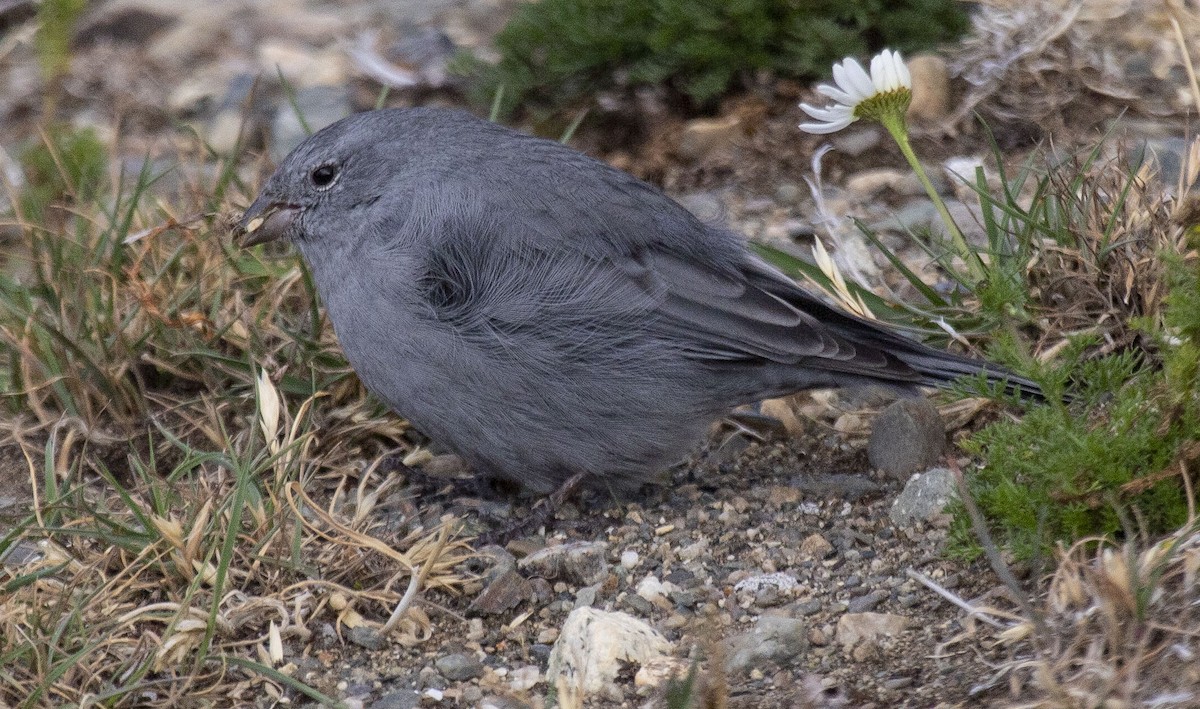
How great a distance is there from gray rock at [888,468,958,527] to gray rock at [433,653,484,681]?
126cm

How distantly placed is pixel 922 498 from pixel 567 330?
1135 mm

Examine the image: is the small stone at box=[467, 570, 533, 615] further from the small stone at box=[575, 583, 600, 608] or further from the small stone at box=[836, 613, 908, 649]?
the small stone at box=[836, 613, 908, 649]

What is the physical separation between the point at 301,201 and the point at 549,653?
6.15 ft

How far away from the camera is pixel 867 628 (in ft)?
11.0

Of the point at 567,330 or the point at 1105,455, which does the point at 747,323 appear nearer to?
the point at 567,330

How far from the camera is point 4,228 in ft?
19.2

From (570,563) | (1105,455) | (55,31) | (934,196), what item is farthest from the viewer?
(55,31)

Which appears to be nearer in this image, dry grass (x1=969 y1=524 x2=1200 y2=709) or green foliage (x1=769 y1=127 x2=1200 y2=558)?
dry grass (x1=969 y1=524 x2=1200 y2=709)

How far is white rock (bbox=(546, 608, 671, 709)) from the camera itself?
3.23 meters

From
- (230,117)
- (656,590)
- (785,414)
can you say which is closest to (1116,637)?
(656,590)

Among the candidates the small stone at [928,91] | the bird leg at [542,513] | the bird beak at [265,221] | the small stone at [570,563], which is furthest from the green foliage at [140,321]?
the small stone at [928,91]

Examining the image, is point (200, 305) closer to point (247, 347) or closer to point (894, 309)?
point (247, 347)

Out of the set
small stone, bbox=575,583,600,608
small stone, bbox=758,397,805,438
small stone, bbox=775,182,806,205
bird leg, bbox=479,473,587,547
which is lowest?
bird leg, bbox=479,473,587,547

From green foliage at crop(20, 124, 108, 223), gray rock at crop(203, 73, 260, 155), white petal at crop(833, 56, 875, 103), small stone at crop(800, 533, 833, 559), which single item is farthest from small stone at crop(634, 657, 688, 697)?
gray rock at crop(203, 73, 260, 155)
